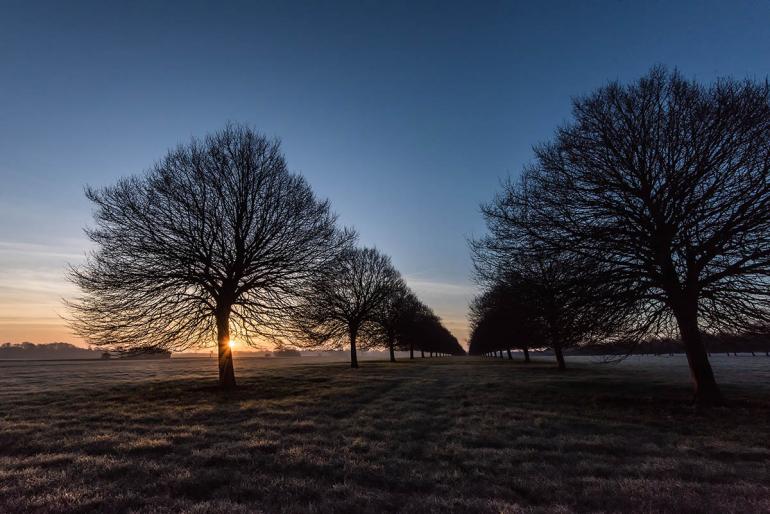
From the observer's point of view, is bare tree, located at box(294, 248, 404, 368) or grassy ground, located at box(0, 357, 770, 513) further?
bare tree, located at box(294, 248, 404, 368)

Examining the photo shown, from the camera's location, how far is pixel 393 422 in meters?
10.3

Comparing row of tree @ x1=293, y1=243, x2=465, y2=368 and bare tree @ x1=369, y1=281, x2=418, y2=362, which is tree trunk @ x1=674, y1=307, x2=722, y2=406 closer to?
row of tree @ x1=293, y1=243, x2=465, y2=368

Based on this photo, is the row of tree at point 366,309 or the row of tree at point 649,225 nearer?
the row of tree at point 649,225

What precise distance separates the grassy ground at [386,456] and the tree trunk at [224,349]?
15.2 ft

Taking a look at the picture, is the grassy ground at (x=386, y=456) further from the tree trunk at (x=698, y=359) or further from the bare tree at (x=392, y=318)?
the bare tree at (x=392, y=318)

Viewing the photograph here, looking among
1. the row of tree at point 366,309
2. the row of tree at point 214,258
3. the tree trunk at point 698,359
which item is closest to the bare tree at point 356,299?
the row of tree at point 366,309

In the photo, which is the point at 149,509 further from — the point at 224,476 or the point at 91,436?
the point at 91,436

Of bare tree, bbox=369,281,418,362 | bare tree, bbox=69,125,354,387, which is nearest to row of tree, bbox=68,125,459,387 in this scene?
bare tree, bbox=69,125,354,387

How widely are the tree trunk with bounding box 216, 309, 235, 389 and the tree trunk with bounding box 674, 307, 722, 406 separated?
18117 millimetres

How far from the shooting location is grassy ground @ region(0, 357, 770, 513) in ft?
16.5

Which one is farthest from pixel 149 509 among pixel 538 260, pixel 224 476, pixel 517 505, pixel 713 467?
pixel 538 260

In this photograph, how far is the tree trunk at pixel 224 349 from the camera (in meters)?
18.1

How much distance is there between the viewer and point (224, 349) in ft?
60.1

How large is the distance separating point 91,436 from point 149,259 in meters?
10.0
